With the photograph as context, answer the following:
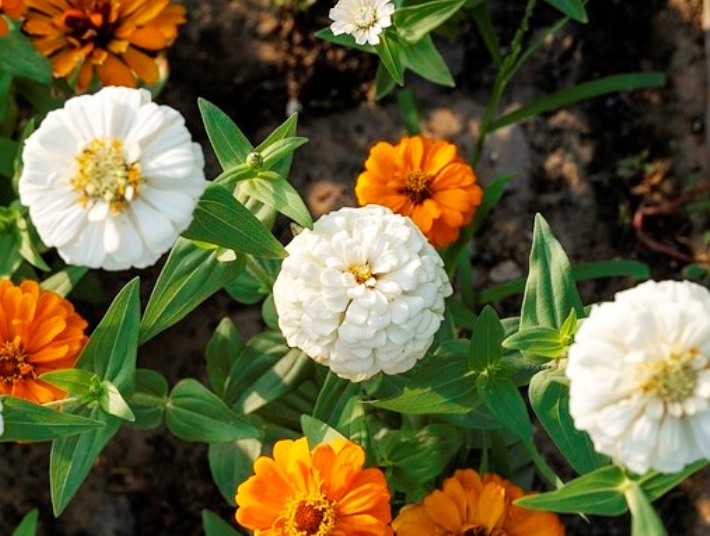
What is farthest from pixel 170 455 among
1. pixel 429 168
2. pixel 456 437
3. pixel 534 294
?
pixel 534 294

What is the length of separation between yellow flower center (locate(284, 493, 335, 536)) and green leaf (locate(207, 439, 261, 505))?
0.51m

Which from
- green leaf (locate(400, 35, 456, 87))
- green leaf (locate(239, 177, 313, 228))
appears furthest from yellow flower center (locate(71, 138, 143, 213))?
green leaf (locate(400, 35, 456, 87))

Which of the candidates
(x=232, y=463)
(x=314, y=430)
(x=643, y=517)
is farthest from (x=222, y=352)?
(x=643, y=517)

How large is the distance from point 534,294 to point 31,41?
1244 mm

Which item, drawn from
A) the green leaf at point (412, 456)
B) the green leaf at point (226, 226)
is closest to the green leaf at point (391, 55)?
the green leaf at point (226, 226)

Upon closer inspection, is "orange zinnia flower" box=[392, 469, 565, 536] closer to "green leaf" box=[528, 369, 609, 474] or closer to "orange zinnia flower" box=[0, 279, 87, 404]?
"green leaf" box=[528, 369, 609, 474]

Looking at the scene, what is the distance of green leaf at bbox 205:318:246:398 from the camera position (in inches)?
90.4

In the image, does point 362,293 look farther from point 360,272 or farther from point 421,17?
point 421,17

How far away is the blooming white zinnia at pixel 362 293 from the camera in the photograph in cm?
166

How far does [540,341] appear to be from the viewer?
1.65 meters

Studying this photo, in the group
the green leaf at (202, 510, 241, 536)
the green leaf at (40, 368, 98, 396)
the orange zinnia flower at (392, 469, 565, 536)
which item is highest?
the green leaf at (40, 368, 98, 396)

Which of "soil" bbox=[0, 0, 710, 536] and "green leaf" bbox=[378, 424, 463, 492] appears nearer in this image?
"green leaf" bbox=[378, 424, 463, 492]

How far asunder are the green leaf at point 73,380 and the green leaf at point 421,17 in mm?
895

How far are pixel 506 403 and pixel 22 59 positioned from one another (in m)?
1.25
